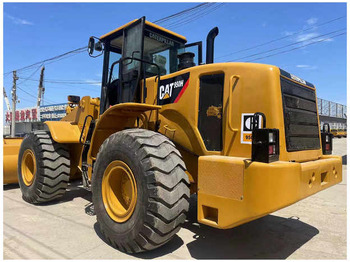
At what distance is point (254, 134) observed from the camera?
2.73 metres

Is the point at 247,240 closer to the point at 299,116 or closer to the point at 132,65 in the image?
the point at 299,116

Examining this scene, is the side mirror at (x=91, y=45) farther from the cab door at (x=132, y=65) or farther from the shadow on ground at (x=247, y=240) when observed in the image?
the shadow on ground at (x=247, y=240)

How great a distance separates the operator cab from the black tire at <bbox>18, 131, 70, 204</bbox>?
1.19 meters

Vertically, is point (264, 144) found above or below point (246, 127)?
below

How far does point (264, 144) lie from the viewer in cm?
266

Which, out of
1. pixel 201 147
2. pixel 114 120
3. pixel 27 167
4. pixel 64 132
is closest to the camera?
pixel 201 147

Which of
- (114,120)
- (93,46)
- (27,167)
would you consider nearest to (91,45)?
(93,46)

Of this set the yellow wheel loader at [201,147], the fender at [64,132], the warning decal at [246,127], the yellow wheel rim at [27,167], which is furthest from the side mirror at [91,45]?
the warning decal at [246,127]

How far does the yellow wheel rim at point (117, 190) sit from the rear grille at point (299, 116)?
6.40 feet

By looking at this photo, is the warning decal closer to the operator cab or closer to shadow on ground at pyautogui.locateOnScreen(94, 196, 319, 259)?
shadow on ground at pyautogui.locateOnScreen(94, 196, 319, 259)

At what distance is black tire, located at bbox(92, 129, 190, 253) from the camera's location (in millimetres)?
2947

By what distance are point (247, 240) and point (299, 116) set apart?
171 cm

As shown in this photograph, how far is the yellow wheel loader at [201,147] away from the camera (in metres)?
2.71

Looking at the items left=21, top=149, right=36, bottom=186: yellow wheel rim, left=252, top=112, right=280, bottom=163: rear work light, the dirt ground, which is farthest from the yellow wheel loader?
left=21, top=149, right=36, bottom=186: yellow wheel rim
